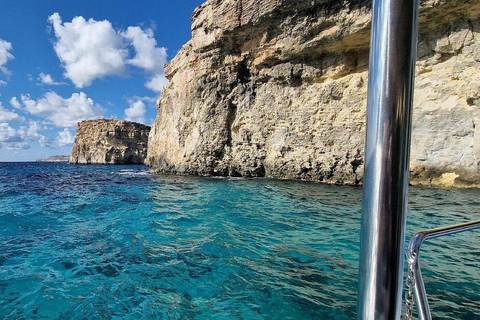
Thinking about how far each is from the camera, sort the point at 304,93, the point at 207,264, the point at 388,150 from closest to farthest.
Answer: the point at 388,150, the point at 207,264, the point at 304,93

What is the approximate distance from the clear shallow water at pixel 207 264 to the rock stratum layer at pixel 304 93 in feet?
20.3

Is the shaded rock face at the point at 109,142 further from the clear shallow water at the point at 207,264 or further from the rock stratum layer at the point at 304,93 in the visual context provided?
the clear shallow water at the point at 207,264

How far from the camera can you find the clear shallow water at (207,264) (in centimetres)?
330

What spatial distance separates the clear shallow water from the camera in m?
3.30

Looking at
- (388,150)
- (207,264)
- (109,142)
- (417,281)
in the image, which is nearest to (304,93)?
(207,264)

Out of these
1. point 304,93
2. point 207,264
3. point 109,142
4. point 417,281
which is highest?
point 304,93

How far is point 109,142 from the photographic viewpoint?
62.6 meters

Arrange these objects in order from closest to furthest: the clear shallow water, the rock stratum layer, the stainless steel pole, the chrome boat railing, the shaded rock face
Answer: the stainless steel pole → the chrome boat railing → the clear shallow water → the rock stratum layer → the shaded rock face

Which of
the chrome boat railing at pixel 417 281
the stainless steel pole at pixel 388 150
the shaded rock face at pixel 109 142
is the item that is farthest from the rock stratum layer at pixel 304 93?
the shaded rock face at pixel 109 142

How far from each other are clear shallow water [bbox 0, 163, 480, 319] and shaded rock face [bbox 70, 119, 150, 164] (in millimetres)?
59585

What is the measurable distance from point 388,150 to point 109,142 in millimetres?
70046

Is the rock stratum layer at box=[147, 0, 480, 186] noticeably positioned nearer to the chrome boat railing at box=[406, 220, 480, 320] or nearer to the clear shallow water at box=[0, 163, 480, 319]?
the clear shallow water at box=[0, 163, 480, 319]

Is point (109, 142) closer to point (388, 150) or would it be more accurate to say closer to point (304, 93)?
point (304, 93)

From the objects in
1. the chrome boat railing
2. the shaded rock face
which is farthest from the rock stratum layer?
the shaded rock face
